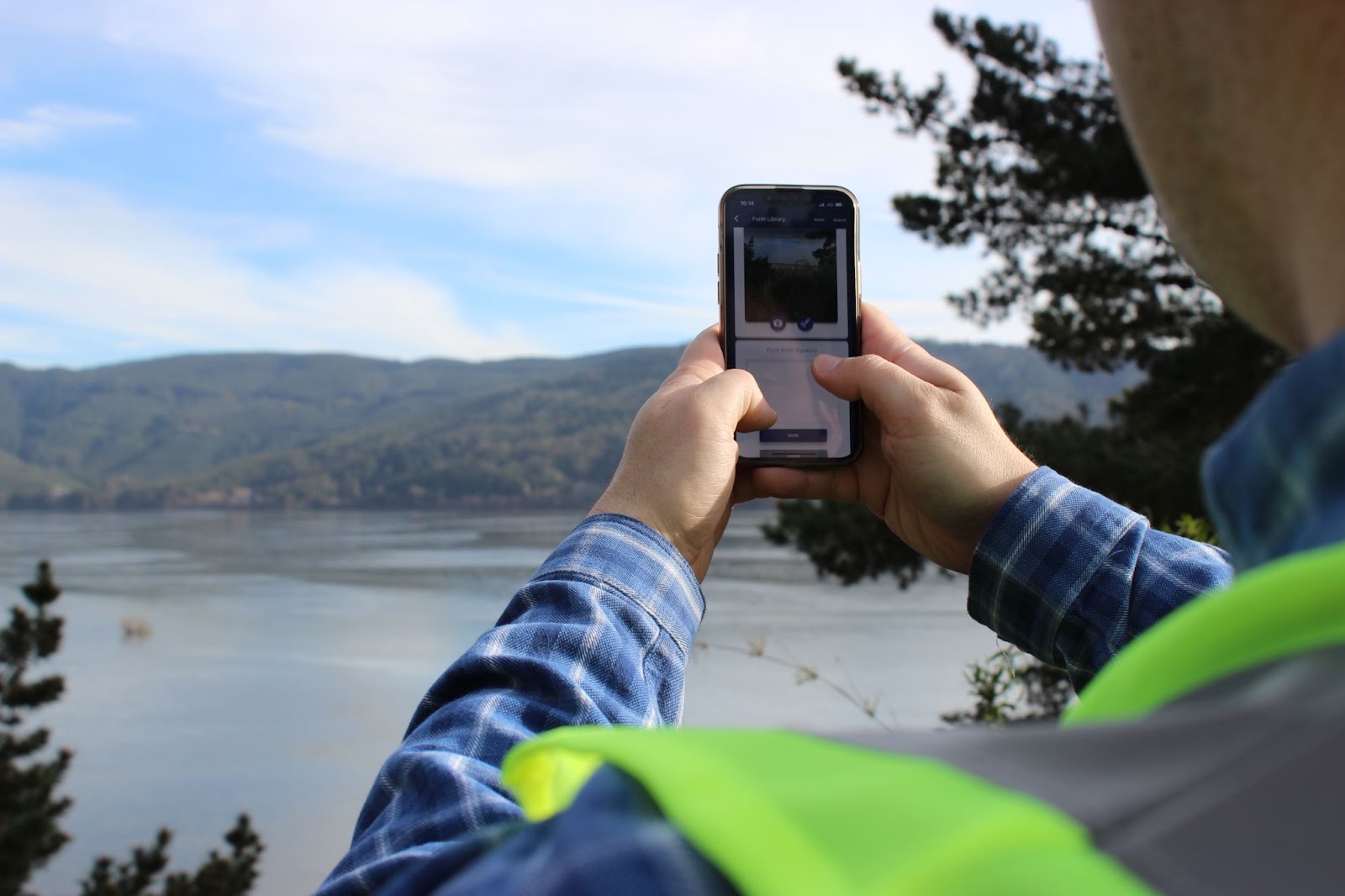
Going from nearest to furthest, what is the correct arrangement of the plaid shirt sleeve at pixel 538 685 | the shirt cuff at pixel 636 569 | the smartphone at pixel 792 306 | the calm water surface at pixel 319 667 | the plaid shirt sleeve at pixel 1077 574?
the plaid shirt sleeve at pixel 538 685, the shirt cuff at pixel 636 569, the plaid shirt sleeve at pixel 1077 574, the smartphone at pixel 792 306, the calm water surface at pixel 319 667

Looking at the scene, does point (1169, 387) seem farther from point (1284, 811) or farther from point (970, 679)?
point (1284, 811)

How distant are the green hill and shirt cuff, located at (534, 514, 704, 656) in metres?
18.6

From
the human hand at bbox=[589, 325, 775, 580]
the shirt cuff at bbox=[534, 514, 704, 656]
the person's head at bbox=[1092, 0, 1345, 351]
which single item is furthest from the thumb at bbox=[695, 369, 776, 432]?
the person's head at bbox=[1092, 0, 1345, 351]

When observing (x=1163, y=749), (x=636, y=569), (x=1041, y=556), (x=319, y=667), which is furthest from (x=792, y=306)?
(x=319, y=667)

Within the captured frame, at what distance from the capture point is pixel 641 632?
0.94 m

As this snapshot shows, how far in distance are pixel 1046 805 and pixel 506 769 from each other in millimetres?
237

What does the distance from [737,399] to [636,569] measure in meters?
0.40

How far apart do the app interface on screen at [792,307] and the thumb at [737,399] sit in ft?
0.43

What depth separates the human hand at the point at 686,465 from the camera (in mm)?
1175

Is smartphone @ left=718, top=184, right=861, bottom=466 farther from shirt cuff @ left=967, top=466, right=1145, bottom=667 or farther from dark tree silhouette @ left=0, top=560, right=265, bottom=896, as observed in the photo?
dark tree silhouette @ left=0, top=560, right=265, bottom=896

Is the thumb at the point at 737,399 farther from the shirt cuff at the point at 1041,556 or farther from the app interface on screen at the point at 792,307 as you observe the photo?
the shirt cuff at the point at 1041,556

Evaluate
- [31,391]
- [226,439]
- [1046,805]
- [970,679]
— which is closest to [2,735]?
[970,679]

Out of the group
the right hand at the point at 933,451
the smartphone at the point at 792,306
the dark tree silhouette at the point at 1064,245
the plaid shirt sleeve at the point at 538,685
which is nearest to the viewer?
the plaid shirt sleeve at the point at 538,685

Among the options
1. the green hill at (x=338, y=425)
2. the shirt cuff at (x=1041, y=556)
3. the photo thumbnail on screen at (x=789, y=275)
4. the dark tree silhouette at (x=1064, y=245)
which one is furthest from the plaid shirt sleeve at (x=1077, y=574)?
the green hill at (x=338, y=425)
